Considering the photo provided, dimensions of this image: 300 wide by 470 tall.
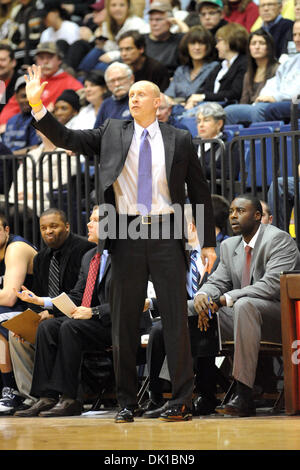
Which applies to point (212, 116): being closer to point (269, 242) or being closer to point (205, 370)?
point (269, 242)

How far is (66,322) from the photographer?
6855 mm

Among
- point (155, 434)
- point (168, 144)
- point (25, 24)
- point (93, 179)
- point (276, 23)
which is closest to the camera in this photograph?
point (155, 434)

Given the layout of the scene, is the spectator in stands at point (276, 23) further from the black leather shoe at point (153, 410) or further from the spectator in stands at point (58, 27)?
the black leather shoe at point (153, 410)

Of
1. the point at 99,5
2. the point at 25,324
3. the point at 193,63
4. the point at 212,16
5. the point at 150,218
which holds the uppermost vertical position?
the point at 99,5

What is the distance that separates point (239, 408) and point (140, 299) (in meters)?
1.06

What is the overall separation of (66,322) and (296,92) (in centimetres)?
373

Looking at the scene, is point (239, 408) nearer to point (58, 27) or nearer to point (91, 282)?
point (91, 282)

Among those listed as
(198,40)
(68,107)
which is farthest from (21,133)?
(198,40)

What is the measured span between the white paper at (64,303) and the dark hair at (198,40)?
470cm

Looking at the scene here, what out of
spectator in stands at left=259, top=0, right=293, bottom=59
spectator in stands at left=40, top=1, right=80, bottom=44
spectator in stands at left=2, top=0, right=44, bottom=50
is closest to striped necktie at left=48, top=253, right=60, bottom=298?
spectator in stands at left=259, top=0, right=293, bottom=59

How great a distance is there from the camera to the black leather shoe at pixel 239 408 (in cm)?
614

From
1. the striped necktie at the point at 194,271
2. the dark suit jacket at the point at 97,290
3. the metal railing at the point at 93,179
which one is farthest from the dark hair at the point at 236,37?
the striped necktie at the point at 194,271

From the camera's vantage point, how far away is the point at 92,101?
428 inches
